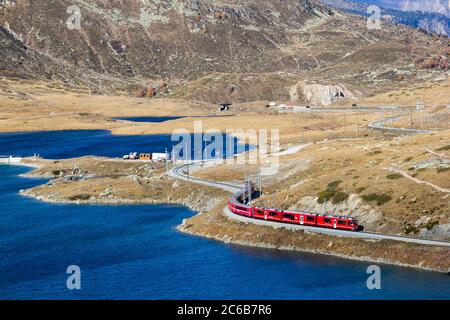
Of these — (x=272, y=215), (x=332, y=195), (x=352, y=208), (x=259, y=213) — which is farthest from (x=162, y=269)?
(x=332, y=195)

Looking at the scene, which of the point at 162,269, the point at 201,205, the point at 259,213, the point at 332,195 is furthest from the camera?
the point at 201,205

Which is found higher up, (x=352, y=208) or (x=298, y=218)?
(x=352, y=208)

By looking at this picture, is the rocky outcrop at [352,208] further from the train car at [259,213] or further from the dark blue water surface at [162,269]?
the dark blue water surface at [162,269]

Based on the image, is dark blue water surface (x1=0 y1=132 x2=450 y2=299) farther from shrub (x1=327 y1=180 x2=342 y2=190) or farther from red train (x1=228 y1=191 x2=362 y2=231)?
shrub (x1=327 y1=180 x2=342 y2=190)

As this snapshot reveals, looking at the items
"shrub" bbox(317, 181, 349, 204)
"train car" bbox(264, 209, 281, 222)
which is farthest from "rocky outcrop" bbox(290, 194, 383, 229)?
"train car" bbox(264, 209, 281, 222)

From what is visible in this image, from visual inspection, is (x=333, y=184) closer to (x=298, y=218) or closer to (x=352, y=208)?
(x=352, y=208)

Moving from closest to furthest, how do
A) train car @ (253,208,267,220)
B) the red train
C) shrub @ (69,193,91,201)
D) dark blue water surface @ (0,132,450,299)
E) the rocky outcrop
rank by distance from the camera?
dark blue water surface @ (0,132,450,299) → the red train → the rocky outcrop → train car @ (253,208,267,220) → shrub @ (69,193,91,201)
